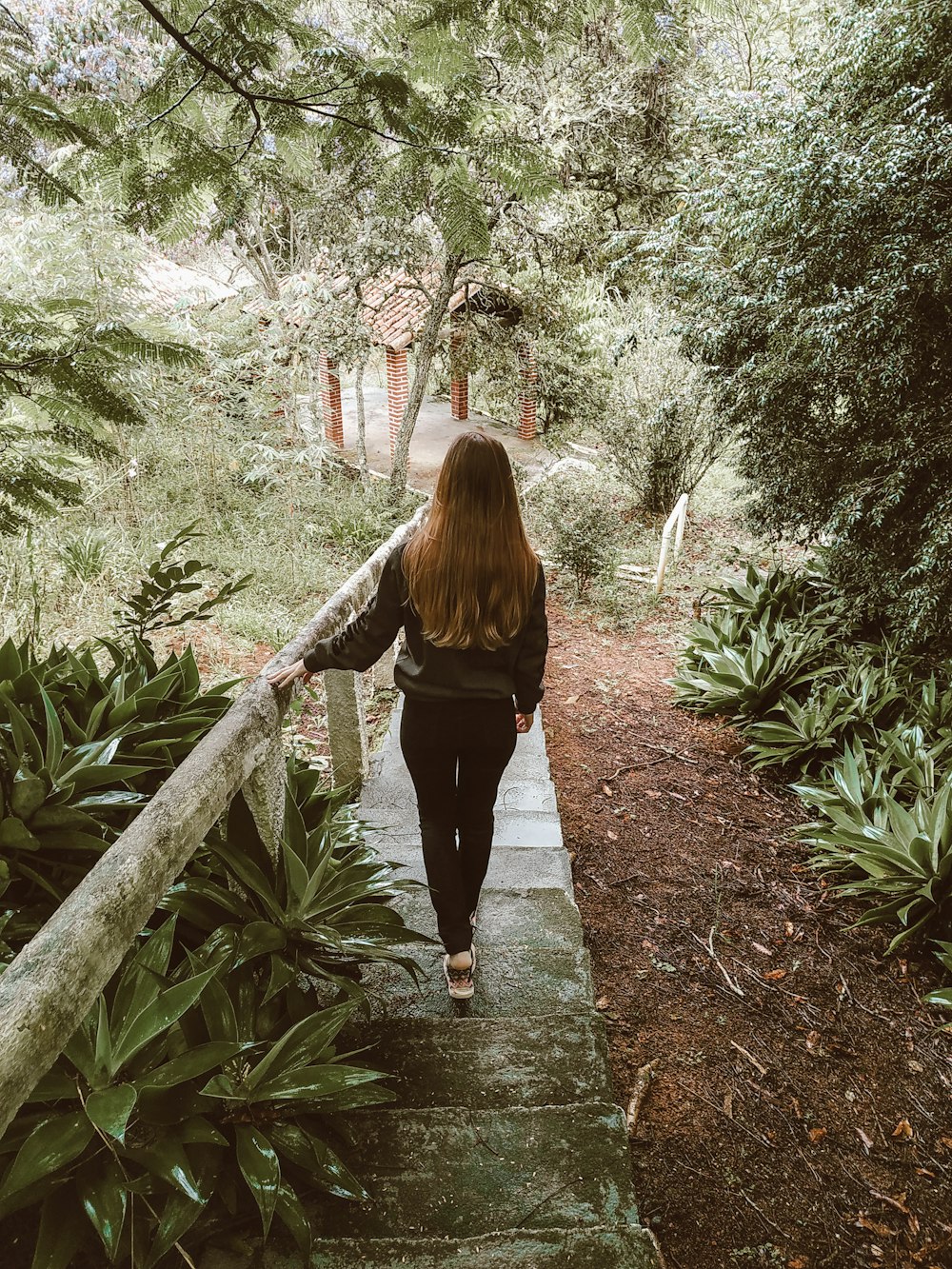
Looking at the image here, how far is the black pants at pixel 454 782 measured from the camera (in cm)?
236

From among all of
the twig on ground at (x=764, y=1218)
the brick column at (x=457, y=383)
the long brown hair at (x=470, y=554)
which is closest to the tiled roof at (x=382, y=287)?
the brick column at (x=457, y=383)

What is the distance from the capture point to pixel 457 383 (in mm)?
19078

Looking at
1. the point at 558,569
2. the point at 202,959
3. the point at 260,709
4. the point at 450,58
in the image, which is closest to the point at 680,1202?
the point at 202,959

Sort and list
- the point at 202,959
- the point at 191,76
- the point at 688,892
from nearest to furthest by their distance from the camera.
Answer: the point at 202,959 → the point at 191,76 → the point at 688,892

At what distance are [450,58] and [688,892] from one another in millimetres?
3740

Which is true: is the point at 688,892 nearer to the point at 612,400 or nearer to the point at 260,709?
the point at 260,709

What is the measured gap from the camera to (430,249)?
11.1 meters

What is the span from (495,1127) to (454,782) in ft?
3.43

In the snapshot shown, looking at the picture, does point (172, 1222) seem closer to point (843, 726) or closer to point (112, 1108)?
Answer: point (112, 1108)

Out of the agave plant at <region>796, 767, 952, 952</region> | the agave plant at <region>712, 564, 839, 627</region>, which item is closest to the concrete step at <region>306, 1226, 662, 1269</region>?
the agave plant at <region>796, 767, 952, 952</region>

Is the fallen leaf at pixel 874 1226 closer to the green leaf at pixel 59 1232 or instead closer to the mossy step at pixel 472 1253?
the mossy step at pixel 472 1253

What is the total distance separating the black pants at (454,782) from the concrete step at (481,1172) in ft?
2.66

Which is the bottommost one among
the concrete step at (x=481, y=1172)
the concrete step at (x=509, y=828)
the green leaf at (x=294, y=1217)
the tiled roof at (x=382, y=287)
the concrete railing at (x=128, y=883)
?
the concrete step at (x=509, y=828)

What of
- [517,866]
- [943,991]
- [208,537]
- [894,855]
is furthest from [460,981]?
[208,537]
